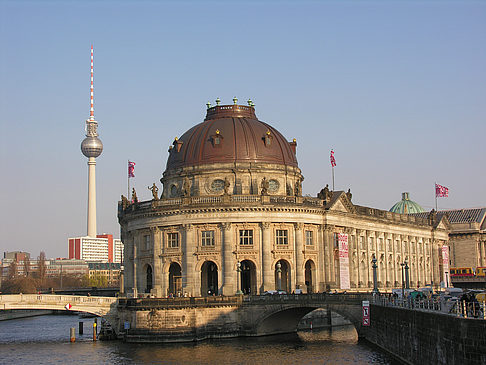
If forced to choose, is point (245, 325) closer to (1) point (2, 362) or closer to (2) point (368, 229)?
(1) point (2, 362)

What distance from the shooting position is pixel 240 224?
294 ft

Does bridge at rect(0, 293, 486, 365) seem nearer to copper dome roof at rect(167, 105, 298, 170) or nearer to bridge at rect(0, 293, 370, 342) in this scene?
bridge at rect(0, 293, 370, 342)

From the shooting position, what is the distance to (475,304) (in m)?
38.7

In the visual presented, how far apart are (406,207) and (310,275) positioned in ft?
A: 274

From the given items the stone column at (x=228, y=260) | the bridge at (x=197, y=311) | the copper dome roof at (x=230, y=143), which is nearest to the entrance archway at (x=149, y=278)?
the stone column at (x=228, y=260)

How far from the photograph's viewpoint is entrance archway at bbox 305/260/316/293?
313 ft

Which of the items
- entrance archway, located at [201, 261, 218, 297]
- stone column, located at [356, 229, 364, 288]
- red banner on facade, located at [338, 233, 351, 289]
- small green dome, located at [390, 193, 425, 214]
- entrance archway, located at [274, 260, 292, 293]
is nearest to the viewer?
entrance archway, located at [274, 260, 292, 293]

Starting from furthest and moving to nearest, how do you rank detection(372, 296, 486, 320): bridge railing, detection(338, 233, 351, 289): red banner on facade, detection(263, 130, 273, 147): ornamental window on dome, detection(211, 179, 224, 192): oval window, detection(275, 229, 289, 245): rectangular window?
Result: detection(263, 130, 273, 147): ornamental window on dome, detection(338, 233, 351, 289): red banner on facade, detection(211, 179, 224, 192): oval window, detection(275, 229, 289, 245): rectangular window, detection(372, 296, 486, 320): bridge railing

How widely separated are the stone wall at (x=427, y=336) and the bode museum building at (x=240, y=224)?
25205 mm

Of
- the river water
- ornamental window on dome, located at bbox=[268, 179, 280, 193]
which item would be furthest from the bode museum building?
the river water

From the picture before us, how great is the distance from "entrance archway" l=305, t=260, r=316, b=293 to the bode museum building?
173 millimetres

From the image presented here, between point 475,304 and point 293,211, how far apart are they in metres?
53.6

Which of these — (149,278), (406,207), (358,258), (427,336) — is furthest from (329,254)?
(406,207)

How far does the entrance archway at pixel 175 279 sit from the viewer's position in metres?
93.6
